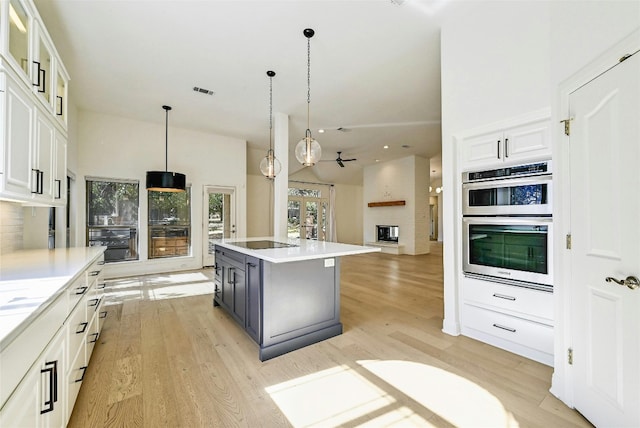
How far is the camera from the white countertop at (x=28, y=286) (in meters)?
0.92

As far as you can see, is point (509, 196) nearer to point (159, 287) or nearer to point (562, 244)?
point (562, 244)

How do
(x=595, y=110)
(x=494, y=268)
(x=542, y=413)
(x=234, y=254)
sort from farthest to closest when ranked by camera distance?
(x=234, y=254)
(x=494, y=268)
(x=542, y=413)
(x=595, y=110)

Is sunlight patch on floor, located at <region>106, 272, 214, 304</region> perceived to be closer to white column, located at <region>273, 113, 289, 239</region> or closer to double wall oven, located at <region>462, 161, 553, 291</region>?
white column, located at <region>273, 113, 289, 239</region>

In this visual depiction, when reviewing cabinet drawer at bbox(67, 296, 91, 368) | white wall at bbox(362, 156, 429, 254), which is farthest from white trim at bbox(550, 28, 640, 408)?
white wall at bbox(362, 156, 429, 254)

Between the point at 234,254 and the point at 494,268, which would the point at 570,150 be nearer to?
the point at 494,268

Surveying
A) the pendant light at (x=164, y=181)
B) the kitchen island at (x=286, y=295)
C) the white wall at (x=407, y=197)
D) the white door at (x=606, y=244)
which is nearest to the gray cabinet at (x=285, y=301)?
the kitchen island at (x=286, y=295)

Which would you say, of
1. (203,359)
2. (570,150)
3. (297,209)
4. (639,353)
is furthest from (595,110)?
(297,209)

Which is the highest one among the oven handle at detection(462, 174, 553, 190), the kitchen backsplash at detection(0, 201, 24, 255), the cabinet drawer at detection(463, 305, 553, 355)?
the oven handle at detection(462, 174, 553, 190)

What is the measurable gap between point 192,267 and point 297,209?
5087 mm

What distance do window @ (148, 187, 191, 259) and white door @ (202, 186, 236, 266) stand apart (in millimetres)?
367

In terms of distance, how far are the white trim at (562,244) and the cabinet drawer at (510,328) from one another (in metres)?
0.41

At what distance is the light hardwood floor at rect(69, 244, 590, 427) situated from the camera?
5.55 feet

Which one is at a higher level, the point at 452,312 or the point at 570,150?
the point at 570,150

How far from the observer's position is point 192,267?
21.1 ft
